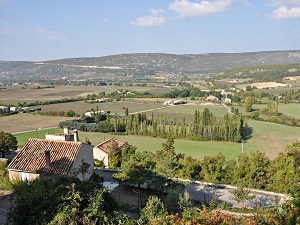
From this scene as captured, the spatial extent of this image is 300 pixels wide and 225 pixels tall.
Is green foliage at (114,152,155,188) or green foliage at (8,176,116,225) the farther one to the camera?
green foliage at (114,152,155,188)

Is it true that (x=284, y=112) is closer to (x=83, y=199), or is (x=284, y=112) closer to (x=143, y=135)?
(x=143, y=135)

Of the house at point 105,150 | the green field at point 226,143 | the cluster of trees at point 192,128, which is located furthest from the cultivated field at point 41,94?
the house at point 105,150

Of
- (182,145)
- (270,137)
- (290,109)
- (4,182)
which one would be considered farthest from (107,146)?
(290,109)

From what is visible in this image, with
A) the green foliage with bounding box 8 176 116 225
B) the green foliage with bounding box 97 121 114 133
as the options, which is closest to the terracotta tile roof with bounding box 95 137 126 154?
the green foliage with bounding box 8 176 116 225

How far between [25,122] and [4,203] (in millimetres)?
54693

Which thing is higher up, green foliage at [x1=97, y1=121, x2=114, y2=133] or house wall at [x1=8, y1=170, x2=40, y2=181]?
house wall at [x1=8, y1=170, x2=40, y2=181]

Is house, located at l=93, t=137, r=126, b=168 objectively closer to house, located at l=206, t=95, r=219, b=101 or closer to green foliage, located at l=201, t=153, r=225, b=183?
green foliage, located at l=201, t=153, r=225, b=183

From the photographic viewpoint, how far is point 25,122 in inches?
2921

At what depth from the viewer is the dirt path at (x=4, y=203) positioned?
2021cm

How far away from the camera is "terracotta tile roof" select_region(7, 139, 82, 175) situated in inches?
933

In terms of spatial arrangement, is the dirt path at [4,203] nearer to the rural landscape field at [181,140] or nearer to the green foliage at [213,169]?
the rural landscape field at [181,140]

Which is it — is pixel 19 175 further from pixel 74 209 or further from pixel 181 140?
pixel 181 140

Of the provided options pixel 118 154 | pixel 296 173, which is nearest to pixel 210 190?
pixel 296 173

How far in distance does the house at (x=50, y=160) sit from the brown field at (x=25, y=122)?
4329 centimetres
